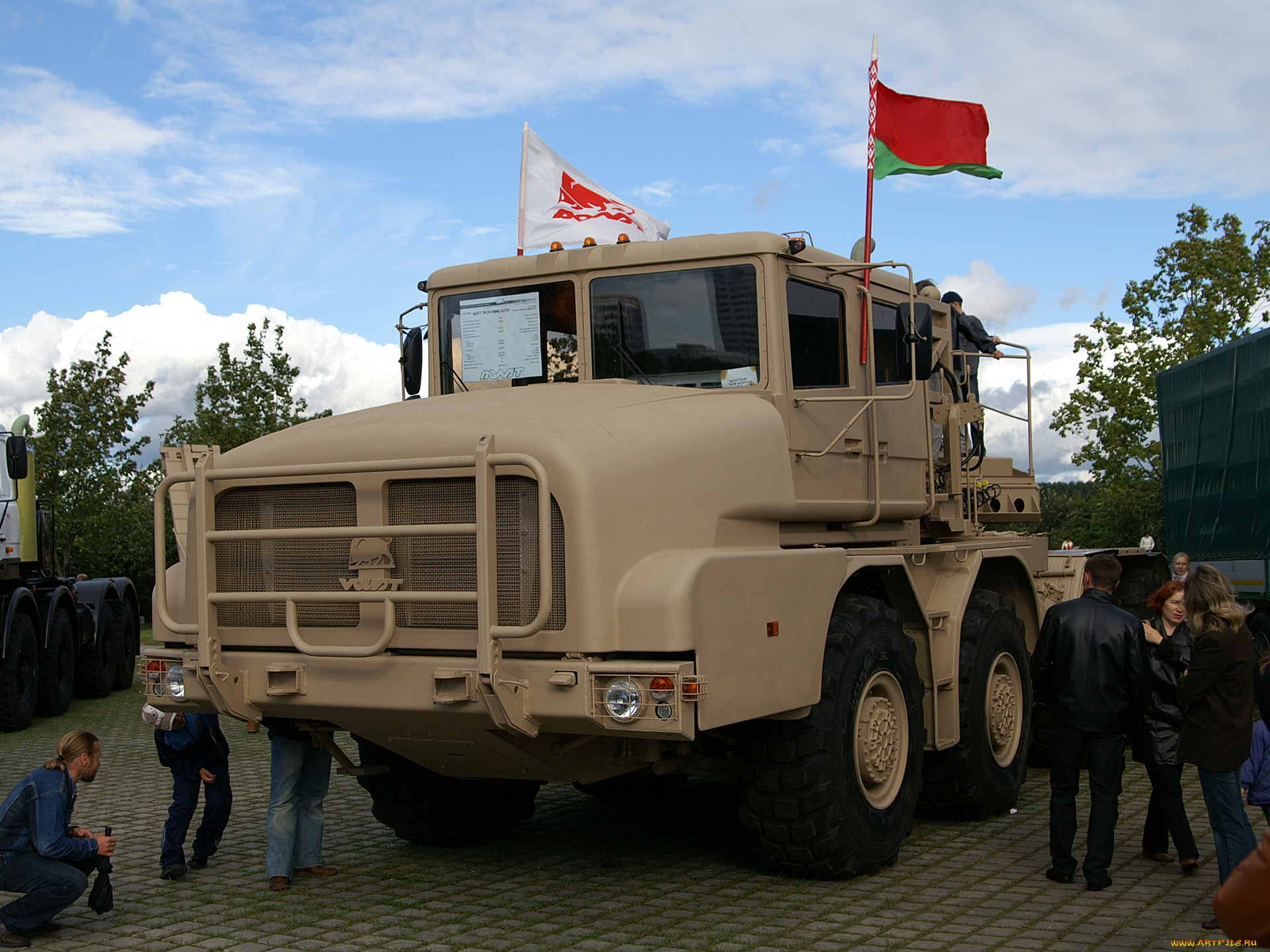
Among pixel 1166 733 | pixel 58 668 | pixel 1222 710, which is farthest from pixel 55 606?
pixel 1222 710

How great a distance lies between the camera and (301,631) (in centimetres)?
590

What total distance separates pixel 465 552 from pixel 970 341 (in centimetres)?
558

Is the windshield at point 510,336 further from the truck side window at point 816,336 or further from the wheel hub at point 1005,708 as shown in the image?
the wheel hub at point 1005,708

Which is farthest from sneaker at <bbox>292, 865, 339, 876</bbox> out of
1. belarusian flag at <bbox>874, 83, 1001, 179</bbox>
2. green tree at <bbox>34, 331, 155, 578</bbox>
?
green tree at <bbox>34, 331, 155, 578</bbox>

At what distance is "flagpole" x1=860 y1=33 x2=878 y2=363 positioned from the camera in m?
7.25

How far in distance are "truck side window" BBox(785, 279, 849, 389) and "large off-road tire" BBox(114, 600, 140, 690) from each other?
14302mm

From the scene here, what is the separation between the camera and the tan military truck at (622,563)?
5312 mm

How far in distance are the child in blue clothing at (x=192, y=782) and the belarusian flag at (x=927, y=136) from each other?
17.6 feet

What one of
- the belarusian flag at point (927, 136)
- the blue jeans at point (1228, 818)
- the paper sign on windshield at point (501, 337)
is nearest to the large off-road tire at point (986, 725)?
the blue jeans at point (1228, 818)

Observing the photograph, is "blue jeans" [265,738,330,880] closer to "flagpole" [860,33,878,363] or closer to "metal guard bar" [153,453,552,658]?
"metal guard bar" [153,453,552,658]

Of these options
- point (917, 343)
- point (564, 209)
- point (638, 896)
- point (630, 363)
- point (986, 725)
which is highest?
point (564, 209)

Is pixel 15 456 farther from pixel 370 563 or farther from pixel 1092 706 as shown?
pixel 1092 706

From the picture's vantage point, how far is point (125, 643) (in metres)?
18.8

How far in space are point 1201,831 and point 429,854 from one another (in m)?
4.47
